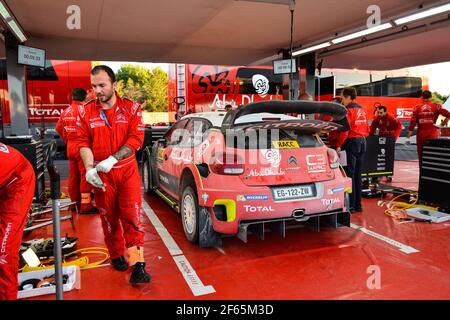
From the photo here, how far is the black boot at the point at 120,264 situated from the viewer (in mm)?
3275

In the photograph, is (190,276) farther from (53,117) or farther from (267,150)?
(53,117)

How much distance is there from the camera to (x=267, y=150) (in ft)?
11.4

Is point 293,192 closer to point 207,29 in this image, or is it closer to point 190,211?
point 190,211

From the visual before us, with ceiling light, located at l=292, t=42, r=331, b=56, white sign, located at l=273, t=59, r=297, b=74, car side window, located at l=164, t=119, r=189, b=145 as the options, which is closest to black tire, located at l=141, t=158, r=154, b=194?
car side window, located at l=164, t=119, r=189, b=145

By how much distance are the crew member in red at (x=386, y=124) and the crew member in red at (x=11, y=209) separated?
7291mm

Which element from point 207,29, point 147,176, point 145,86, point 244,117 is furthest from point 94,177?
point 145,86

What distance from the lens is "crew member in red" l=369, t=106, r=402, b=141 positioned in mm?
7641

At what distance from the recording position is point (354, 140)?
5.10 meters

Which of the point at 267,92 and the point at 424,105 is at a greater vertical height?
the point at 267,92

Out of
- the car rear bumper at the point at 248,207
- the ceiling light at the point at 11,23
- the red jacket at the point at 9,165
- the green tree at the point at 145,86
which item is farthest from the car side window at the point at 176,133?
the green tree at the point at 145,86

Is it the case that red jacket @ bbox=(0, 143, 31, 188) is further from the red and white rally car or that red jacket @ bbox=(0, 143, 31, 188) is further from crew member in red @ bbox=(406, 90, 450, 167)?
crew member in red @ bbox=(406, 90, 450, 167)
